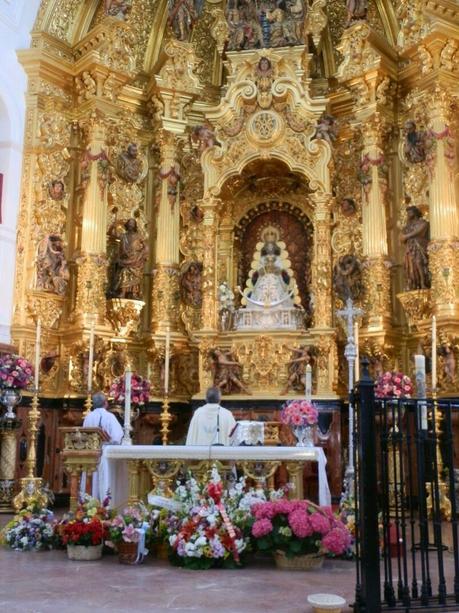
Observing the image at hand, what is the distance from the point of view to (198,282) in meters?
16.6

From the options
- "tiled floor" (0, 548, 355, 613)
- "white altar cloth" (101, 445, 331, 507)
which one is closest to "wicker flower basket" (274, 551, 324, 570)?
"tiled floor" (0, 548, 355, 613)

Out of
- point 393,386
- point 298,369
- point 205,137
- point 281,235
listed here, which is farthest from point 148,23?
point 393,386

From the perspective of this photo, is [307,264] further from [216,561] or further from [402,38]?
[216,561]

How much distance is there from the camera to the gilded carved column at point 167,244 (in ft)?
52.8

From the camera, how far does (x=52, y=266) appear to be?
15422mm

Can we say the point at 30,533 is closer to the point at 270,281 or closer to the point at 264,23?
the point at 270,281

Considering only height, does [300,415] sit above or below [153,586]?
above

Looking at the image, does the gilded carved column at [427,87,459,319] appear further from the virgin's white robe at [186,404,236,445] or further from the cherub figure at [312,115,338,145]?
the virgin's white robe at [186,404,236,445]

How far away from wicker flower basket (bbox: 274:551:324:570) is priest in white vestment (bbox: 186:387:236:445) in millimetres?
2146

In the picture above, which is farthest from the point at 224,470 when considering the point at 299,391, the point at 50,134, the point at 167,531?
the point at 50,134

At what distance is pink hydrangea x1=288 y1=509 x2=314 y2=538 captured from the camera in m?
7.55

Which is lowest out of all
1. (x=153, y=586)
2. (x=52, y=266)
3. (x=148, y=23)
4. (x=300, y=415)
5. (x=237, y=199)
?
(x=153, y=586)

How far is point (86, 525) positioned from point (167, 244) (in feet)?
29.9

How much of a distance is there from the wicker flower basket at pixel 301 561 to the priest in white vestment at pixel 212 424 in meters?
2.15
